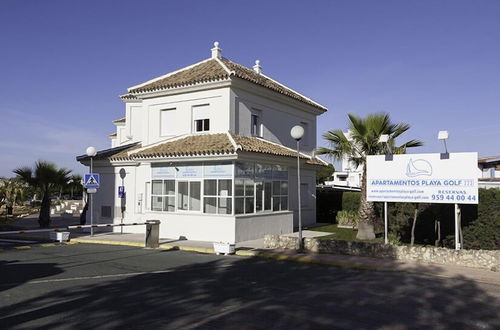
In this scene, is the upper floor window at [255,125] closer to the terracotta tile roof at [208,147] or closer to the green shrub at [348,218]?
the terracotta tile roof at [208,147]

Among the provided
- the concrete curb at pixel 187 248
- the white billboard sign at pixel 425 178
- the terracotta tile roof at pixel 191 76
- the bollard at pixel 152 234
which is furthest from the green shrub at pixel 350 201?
the bollard at pixel 152 234

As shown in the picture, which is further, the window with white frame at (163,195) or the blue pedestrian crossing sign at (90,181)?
the window with white frame at (163,195)

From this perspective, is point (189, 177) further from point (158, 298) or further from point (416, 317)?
point (416, 317)

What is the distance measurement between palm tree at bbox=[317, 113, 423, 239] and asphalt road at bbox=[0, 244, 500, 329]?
646cm

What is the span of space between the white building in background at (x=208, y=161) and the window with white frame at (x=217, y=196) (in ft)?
0.12

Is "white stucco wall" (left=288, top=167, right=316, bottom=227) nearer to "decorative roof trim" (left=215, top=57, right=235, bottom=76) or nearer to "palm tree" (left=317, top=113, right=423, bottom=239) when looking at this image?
"palm tree" (left=317, top=113, right=423, bottom=239)

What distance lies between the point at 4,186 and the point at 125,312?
3889cm

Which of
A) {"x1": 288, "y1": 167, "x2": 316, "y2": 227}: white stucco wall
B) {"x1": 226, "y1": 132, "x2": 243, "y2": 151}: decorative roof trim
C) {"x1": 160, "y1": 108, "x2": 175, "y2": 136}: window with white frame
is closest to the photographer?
{"x1": 226, "y1": 132, "x2": 243, "y2": 151}: decorative roof trim

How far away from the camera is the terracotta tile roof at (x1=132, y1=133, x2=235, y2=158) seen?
16297 mm

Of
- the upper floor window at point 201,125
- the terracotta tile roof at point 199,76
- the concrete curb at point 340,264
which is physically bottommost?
the concrete curb at point 340,264

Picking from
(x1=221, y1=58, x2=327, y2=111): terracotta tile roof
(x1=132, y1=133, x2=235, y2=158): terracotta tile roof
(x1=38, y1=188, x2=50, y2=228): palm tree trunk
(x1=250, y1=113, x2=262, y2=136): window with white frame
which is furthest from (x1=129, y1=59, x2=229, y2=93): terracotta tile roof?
(x1=38, y1=188, x2=50, y2=228): palm tree trunk

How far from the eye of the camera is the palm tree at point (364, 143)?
17.2m

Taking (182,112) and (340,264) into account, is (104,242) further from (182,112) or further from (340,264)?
(340,264)

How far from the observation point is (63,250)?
1445 cm
